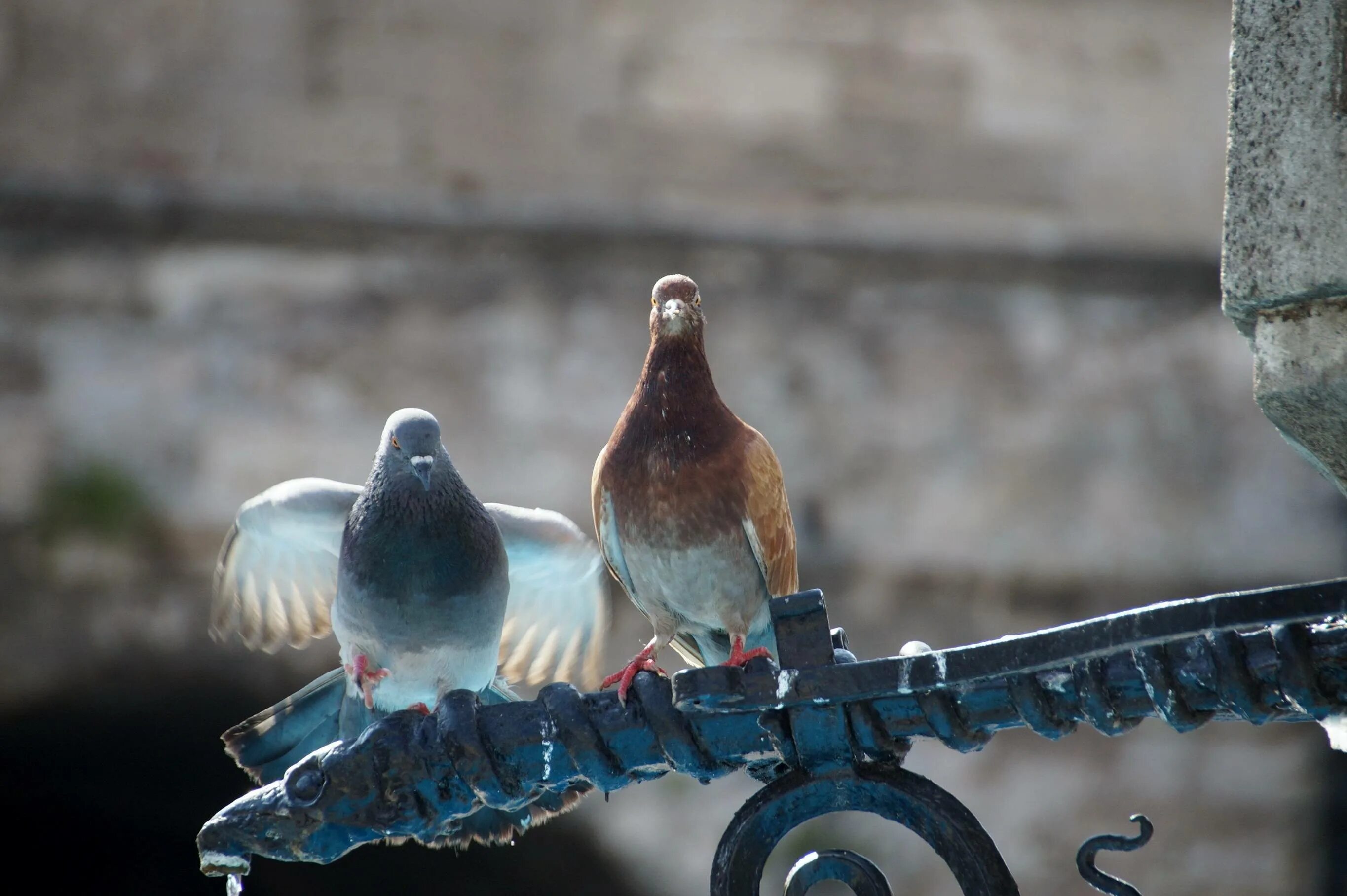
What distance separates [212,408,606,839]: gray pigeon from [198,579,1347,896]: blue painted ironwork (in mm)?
566

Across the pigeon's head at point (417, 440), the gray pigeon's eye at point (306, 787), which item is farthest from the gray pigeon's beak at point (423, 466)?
the gray pigeon's eye at point (306, 787)

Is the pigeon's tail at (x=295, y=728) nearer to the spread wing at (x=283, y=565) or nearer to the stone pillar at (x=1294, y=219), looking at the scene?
the spread wing at (x=283, y=565)

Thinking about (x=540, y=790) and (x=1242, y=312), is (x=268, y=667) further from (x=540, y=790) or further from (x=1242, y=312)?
(x=1242, y=312)

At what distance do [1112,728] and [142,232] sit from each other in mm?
4141

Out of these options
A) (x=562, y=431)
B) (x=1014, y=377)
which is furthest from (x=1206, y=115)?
(x=562, y=431)

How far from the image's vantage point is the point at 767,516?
2148 millimetres

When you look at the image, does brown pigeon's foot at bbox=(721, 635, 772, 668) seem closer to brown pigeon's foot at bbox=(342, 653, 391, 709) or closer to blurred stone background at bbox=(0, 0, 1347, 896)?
brown pigeon's foot at bbox=(342, 653, 391, 709)

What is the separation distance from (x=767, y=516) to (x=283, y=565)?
1113 millimetres

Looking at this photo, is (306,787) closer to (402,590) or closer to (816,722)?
(816,722)

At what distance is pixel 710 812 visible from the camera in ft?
15.2

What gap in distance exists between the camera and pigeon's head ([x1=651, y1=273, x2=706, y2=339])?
208 cm

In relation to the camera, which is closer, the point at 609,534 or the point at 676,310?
the point at 676,310

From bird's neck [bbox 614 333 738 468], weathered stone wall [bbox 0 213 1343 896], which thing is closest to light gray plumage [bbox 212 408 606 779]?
bird's neck [bbox 614 333 738 468]

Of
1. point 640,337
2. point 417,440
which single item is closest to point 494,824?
point 417,440
